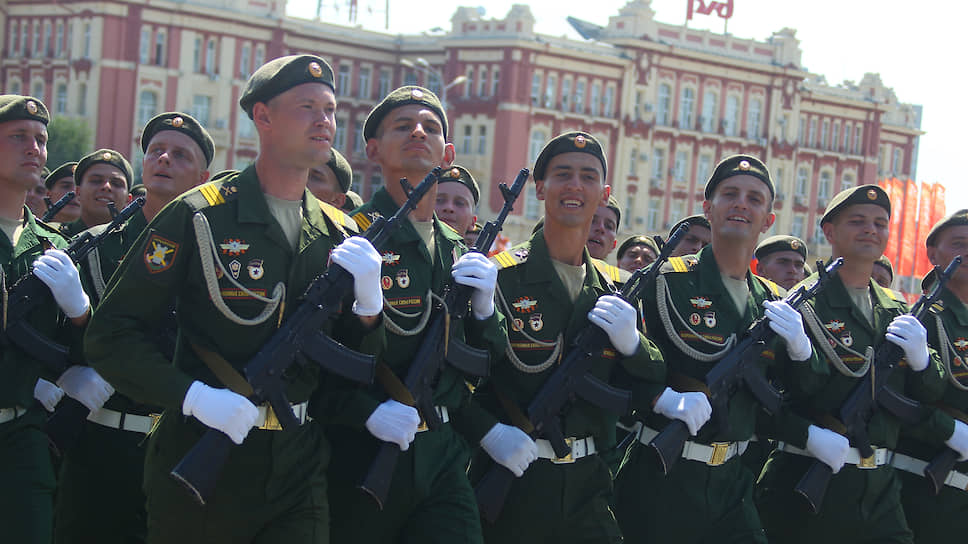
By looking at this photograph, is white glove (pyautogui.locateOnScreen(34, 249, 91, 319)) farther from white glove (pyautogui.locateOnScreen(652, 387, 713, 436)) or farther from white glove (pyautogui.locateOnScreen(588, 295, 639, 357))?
white glove (pyautogui.locateOnScreen(652, 387, 713, 436))

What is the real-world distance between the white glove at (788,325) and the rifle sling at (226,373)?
10.2ft

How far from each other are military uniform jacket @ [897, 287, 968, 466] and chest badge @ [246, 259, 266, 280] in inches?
175

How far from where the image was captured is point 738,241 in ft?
23.0

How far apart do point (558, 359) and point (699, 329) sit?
0.93 metres

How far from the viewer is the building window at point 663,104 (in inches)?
2596

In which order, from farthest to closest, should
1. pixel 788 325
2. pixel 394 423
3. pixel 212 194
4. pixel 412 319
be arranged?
pixel 788 325
pixel 412 319
pixel 394 423
pixel 212 194

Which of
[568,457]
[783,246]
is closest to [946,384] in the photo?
[783,246]

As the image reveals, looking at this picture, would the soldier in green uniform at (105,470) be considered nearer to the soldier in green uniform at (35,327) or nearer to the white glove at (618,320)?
the soldier in green uniform at (35,327)

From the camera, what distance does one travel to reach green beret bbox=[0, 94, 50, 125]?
6277 millimetres

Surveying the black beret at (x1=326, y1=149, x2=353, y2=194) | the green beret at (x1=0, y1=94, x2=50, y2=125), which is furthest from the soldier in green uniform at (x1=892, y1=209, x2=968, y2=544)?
the green beret at (x1=0, y1=94, x2=50, y2=125)

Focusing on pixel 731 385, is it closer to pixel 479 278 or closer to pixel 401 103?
pixel 479 278

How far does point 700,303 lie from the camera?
6855 millimetres

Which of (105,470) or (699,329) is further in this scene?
(699,329)

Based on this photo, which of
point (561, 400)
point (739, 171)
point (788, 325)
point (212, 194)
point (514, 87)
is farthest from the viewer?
point (514, 87)
